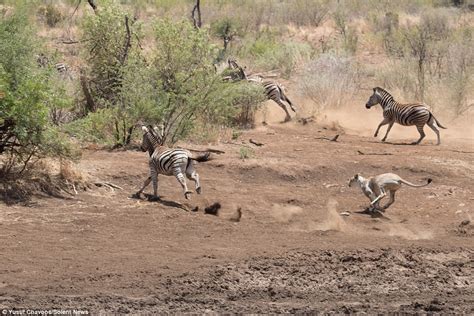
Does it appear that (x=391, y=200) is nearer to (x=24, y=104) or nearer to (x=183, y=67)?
(x=183, y=67)

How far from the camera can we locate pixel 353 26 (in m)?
38.0

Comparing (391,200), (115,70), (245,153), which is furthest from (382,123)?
(391,200)

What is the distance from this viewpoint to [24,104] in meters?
12.5

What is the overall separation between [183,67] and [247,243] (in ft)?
22.3

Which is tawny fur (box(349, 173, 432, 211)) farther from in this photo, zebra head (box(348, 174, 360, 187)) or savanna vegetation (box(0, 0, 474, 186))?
savanna vegetation (box(0, 0, 474, 186))

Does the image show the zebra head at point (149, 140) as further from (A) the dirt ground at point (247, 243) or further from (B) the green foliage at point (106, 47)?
(B) the green foliage at point (106, 47)

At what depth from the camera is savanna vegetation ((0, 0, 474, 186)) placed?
524 inches

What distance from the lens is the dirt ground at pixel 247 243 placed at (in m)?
9.73

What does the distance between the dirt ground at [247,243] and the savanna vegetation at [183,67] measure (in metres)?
1.00

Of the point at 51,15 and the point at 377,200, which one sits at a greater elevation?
the point at 51,15

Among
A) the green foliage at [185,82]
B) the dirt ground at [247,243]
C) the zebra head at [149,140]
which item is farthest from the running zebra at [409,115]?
the zebra head at [149,140]

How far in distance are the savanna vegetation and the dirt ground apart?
100 cm

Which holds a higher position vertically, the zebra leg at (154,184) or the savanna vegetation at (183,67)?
the savanna vegetation at (183,67)

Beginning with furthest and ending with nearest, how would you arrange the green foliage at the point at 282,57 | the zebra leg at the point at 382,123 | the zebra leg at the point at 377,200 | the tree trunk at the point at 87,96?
1. the green foliage at the point at 282,57
2. the zebra leg at the point at 382,123
3. the tree trunk at the point at 87,96
4. the zebra leg at the point at 377,200
